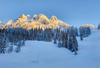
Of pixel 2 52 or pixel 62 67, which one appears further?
pixel 2 52

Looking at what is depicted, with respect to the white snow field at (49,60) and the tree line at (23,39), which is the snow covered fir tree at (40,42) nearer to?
the tree line at (23,39)

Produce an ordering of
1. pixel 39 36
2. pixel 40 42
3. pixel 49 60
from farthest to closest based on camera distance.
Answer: pixel 39 36
pixel 40 42
pixel 49 60

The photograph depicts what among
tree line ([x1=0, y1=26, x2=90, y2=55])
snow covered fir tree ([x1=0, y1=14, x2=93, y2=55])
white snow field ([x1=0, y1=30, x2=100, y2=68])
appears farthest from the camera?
snow covered fir tree ([x1=0, y1=14, x2=93, y2=55])

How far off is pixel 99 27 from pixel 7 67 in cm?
15001

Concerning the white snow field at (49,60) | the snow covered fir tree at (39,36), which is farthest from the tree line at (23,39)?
the white snow field at (49,60)

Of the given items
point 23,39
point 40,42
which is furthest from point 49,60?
point 40,42

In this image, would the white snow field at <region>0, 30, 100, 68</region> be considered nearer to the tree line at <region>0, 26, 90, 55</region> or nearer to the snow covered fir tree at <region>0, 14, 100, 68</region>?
the snow covered fir tree at <region>0, 14, 100, 68</region>

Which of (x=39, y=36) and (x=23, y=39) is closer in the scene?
(x=23, y=39)

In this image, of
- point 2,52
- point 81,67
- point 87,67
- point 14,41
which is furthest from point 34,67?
point 14,41

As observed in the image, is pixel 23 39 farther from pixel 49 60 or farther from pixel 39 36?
pixel 39 36

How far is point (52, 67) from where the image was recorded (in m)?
18.9

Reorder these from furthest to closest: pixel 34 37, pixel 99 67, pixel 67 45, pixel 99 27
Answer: pixel 99 27, pixel 34 37, pixel 67 45, pixel 99 67

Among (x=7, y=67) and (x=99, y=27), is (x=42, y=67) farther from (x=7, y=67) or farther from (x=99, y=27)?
(x=99, y=27)

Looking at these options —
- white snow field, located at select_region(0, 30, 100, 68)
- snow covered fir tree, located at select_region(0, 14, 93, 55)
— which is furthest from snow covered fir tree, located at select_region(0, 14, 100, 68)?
white snow field, located at select_region(0, 30, 100, 68)
